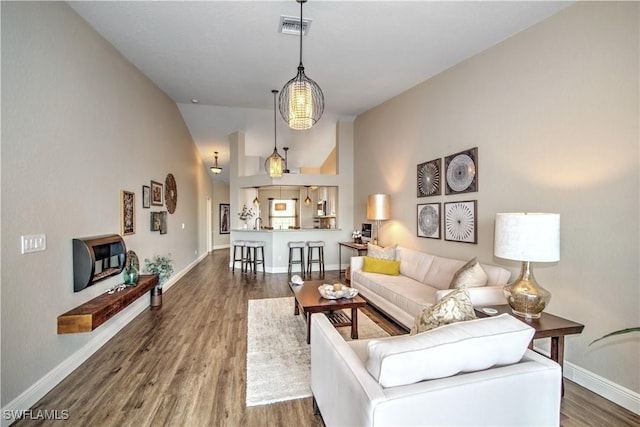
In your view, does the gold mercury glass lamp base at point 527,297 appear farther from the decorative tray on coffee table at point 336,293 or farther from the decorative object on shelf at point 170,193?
the decorative object on shelf at point 170,193

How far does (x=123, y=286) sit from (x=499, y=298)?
390 cm

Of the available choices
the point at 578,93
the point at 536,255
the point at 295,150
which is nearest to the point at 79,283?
the point at 536,255

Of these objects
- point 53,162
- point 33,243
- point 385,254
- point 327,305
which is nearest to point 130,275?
point 33,243

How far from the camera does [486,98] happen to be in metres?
3.29

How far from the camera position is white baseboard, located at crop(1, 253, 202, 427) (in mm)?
1933

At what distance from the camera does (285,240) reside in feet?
22.1

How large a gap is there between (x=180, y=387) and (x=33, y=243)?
1539mm

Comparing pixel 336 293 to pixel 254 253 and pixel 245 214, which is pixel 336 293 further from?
pixel 245 214

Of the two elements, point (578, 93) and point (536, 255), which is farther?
point (578, 93)

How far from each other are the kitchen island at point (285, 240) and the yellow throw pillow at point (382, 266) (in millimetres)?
2178

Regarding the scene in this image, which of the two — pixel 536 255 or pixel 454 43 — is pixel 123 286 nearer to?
pixel 536 255

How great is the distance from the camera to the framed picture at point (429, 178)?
158 inches

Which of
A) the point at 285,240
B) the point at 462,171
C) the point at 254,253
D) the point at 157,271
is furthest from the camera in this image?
the point at 285,240

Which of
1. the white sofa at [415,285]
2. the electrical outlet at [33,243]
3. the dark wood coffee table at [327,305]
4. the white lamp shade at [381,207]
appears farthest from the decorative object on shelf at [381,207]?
the electrical outlet at [33,243]
